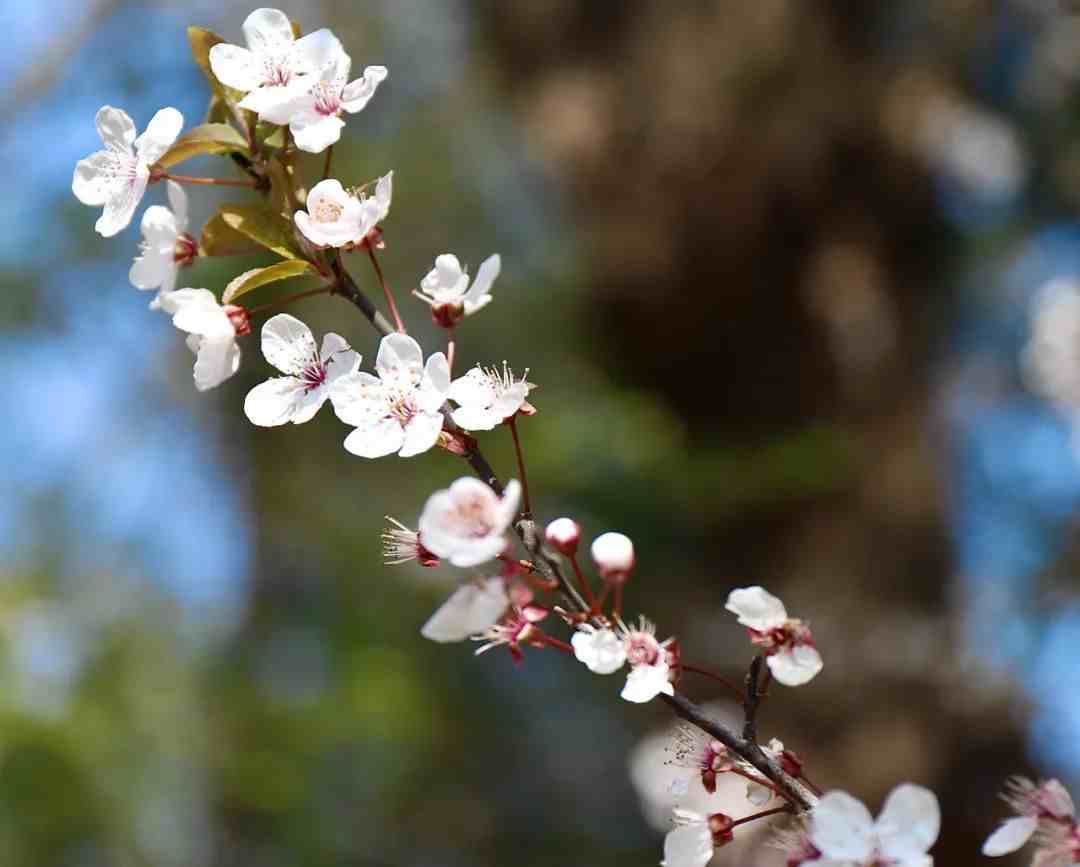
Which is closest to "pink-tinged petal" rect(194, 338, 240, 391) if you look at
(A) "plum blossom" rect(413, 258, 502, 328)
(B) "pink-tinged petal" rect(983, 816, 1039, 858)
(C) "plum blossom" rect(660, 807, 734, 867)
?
(A) "plum blossom" rect(413, 258, 502, 328)

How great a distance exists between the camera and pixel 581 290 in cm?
272

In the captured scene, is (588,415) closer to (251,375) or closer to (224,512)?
(251,375)

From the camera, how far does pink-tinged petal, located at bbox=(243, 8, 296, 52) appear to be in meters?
0.62

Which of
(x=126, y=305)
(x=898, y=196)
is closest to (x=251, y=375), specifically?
(x=126, y=305)

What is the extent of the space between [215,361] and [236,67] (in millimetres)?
159

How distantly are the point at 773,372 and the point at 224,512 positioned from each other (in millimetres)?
1754

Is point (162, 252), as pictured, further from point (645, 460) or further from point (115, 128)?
point (645, 460)

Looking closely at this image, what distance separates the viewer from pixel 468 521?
47 cm

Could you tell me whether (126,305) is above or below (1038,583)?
below

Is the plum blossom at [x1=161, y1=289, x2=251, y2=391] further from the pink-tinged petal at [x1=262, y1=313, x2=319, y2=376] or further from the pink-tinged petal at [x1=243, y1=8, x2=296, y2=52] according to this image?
the pink-tinged petal at [x1=243, y1=8, x2=296, y2=52]

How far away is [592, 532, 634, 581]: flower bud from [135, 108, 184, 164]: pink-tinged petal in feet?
1.01

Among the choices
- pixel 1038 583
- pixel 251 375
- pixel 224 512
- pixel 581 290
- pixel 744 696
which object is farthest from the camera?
pixel 224 512

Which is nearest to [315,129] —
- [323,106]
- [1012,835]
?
[323,106]

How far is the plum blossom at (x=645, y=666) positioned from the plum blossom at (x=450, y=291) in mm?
198
